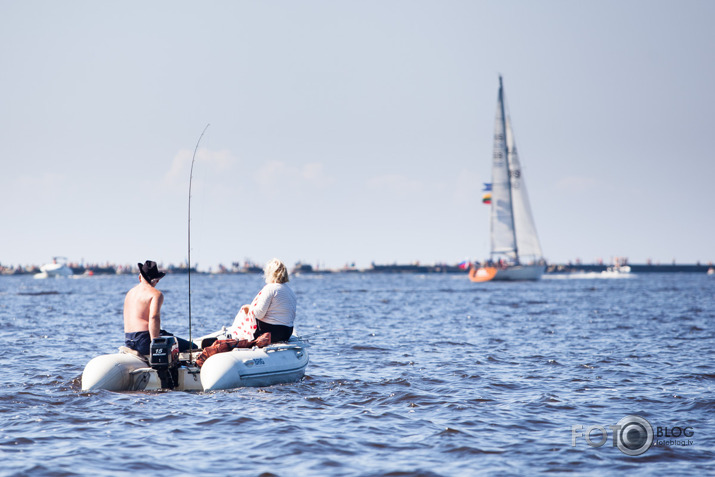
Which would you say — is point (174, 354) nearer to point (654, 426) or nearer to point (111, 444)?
point (111, 444)

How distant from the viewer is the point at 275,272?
45.5ft

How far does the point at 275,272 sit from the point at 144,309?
2377mm

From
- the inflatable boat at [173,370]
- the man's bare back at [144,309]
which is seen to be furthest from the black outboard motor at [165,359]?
the man's bare back at [144,309]

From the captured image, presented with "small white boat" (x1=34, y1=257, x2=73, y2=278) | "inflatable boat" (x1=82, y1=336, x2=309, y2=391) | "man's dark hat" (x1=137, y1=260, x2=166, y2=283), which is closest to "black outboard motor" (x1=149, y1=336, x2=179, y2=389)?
"inflatable boat" (x1=82, y1=336, x2=309, y2=391)

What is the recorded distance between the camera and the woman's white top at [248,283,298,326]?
44.5 feet

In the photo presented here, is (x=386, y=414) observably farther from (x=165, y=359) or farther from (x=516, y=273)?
(x=516, y=273)

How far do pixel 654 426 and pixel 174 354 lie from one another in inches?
290

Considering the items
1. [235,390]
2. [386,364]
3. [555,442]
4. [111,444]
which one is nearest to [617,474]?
[555,442]

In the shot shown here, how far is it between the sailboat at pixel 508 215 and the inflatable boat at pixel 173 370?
74688 mm

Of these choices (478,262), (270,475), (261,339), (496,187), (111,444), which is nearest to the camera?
(270,475)

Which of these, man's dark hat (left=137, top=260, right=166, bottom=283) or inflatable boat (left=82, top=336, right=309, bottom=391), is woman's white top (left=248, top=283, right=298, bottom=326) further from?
man's dark hat (left=137, top=260, right=166, bottom=283)

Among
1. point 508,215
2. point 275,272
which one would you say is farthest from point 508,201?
point 275,272

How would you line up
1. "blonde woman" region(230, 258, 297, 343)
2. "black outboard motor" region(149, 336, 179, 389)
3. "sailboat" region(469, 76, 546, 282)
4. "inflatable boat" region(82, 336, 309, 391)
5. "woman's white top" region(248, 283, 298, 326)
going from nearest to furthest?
"black outboard motor" region(149, 336, 179, 389), "inflatable boat" region(82, 336, 309, 391), "woman's white top" region(248, 283, 298, 326), "blonde woman" region(230, 258, 297, 343), "sailboat" region(469, 76, 546, 282)

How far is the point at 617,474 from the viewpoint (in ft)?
27.7
